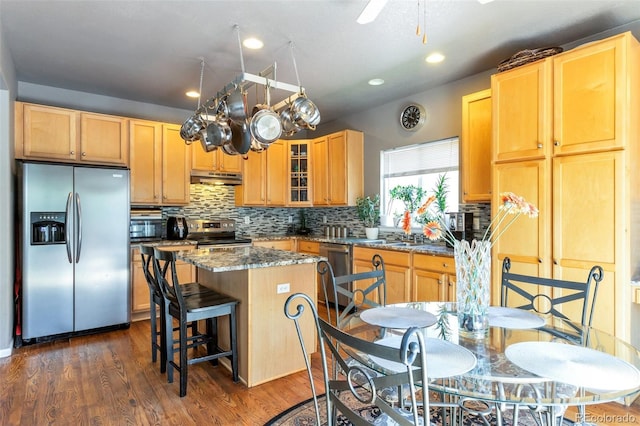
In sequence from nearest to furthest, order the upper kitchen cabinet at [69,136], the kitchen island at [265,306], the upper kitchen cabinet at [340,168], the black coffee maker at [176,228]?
the kitchen island at [265,306]
the upper kitchen cabinet at [69,136]
the black coffee maker at [176,228]
the upper kitchen cabinet at [340,168]

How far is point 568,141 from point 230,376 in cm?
304

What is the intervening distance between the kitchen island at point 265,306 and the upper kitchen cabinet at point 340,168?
2.24m

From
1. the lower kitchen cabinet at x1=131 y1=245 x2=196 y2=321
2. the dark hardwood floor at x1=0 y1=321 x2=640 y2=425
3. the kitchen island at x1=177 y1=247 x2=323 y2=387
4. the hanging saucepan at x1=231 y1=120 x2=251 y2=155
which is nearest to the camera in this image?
the dark hardwood floor at x1=0 y1=321 x2=640 y2=425

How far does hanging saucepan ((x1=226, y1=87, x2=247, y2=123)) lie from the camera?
2.74 metres

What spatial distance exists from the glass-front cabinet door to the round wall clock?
64.1 inches

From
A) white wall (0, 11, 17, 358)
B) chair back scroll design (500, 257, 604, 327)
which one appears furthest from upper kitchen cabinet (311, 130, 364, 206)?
white wall (0, 11, 17, 358)

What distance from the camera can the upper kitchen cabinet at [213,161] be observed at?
15.7ft

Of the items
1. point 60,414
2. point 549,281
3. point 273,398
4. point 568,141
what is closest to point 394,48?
point 568,141

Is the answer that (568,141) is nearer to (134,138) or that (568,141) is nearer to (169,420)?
(169,420)

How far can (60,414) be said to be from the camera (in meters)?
2.21

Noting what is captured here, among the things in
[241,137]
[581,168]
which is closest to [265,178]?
[241,137]

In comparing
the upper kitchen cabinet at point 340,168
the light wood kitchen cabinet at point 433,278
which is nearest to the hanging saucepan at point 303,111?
the light wood kitchen cabinet at point 433,278

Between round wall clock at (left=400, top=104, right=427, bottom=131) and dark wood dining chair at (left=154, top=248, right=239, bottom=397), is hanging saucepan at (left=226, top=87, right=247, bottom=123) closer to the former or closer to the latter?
dark wood dining chair at (left=154, top=248, right=239, bottom=397)

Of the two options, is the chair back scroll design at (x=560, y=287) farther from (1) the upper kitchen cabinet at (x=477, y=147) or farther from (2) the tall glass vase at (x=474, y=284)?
(1) the upper kitchen cabinet at (x=477, y=147)
